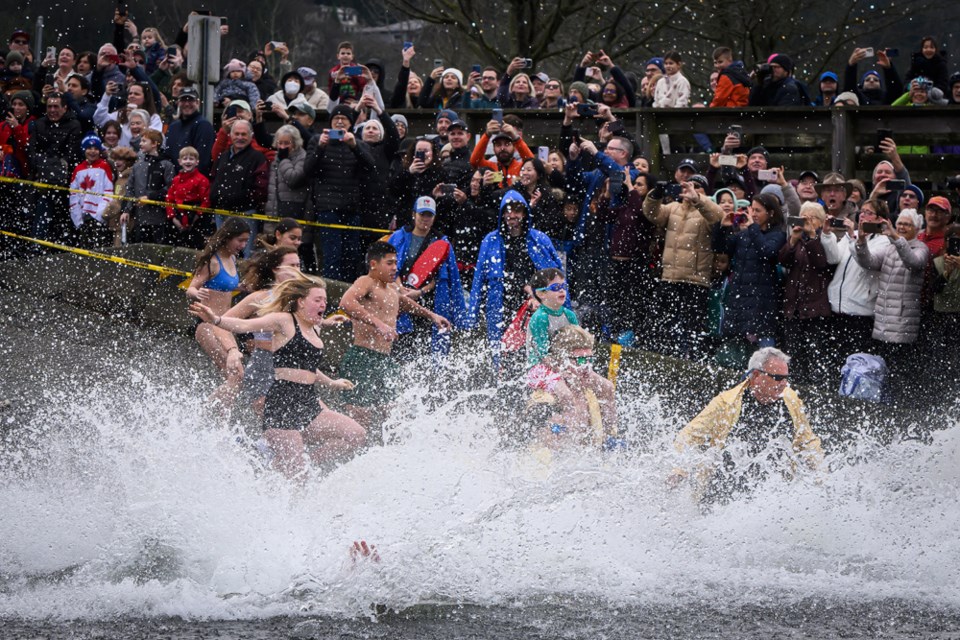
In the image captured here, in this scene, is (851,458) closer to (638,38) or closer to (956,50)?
(638,38)

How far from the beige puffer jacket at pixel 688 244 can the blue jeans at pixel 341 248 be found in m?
3.23

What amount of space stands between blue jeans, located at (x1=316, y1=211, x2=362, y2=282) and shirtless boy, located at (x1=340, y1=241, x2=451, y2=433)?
255 centimetres

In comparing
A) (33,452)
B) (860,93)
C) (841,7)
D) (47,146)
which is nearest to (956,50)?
(841,7)

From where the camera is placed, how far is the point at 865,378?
11.3 metres

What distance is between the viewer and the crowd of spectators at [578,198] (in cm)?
1159

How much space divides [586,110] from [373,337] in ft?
10.1

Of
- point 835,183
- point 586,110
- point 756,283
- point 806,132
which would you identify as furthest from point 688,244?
point 806,132

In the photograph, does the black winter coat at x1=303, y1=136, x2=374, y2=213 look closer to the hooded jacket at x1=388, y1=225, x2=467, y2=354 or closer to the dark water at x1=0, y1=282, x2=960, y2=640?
the hooded jacket at x1=388, y1=225, x2=467, y2=354

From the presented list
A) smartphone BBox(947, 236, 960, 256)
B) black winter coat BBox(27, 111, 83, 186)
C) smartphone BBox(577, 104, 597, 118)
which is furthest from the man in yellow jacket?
black winter coat BBox(27, 111, 83, 186)

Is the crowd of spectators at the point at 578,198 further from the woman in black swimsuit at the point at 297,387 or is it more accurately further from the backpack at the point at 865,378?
the woman in black swimsuit at the point at 297,387

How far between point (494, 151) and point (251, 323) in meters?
4.31

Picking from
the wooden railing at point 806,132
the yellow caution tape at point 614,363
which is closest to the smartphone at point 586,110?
the wooden railing at point 806,132

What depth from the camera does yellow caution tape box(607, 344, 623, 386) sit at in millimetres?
12594

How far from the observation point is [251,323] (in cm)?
962
